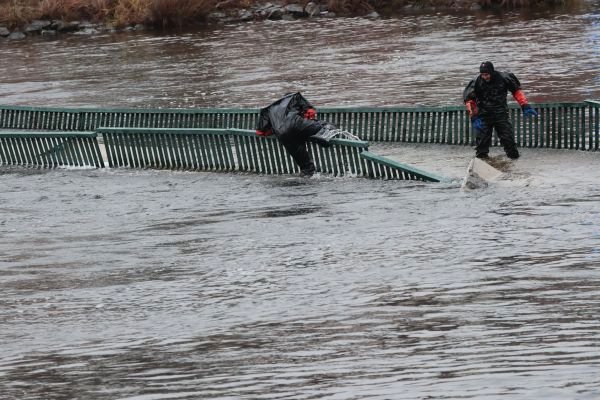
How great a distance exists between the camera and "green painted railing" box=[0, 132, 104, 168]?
69.4ft

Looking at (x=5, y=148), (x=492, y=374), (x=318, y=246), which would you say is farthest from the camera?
(x=5, y=148)

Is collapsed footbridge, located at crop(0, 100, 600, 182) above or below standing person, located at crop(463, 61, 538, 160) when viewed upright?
below

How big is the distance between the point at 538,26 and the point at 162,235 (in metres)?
26.1

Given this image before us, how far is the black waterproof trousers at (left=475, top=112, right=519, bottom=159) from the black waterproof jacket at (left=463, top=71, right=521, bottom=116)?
11 cm

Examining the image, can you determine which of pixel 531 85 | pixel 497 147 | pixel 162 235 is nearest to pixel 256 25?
pixel 531 85

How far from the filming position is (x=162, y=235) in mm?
14812

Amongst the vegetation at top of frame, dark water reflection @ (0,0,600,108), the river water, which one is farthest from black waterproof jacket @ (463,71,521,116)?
the vegetation at top of frame

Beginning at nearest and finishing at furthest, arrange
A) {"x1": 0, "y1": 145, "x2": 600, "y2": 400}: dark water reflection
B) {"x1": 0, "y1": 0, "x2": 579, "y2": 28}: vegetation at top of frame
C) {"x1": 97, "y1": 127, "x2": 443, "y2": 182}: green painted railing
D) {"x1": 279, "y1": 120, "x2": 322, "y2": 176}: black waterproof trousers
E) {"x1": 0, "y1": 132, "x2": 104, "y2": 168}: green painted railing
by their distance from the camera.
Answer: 1. {"x1": 0, "y1": 145, "x2": 600, "y2": 400}: dark water reflection
2. {"x1": 97, "y1": 127, "x2": 443, "y2": 182}: green painted railing
3. {"x1": 279, "y1": 120, "x2": 322, "y2": 176}: black waterproof trousers
4. {"x1": 0, "y1": 132, "x2": 104, "y2": 168}: green painted railing
5. {"x1": 0, "y1": 0, "x2": 579, "y2": 28}: vegetation at top of frame

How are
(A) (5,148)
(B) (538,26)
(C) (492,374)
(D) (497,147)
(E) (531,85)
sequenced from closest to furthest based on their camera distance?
(C) (492,374), (D) (497,147), (A) (5,148), (E) (531,85), (B) (538,26)

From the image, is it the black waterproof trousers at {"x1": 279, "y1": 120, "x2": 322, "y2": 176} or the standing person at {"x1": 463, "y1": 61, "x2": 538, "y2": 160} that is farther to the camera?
the black waterproof trousers at {"x1": 279, "y1": 120, "x2": 322, "y2": 176}

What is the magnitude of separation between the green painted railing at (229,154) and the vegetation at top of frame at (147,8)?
2666 cm

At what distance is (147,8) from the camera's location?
4806 cm

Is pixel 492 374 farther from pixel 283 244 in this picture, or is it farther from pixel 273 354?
pixel 283 244

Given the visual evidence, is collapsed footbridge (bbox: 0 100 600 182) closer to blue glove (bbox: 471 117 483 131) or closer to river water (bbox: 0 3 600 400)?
river water (bbox: 0 3 600 400)
